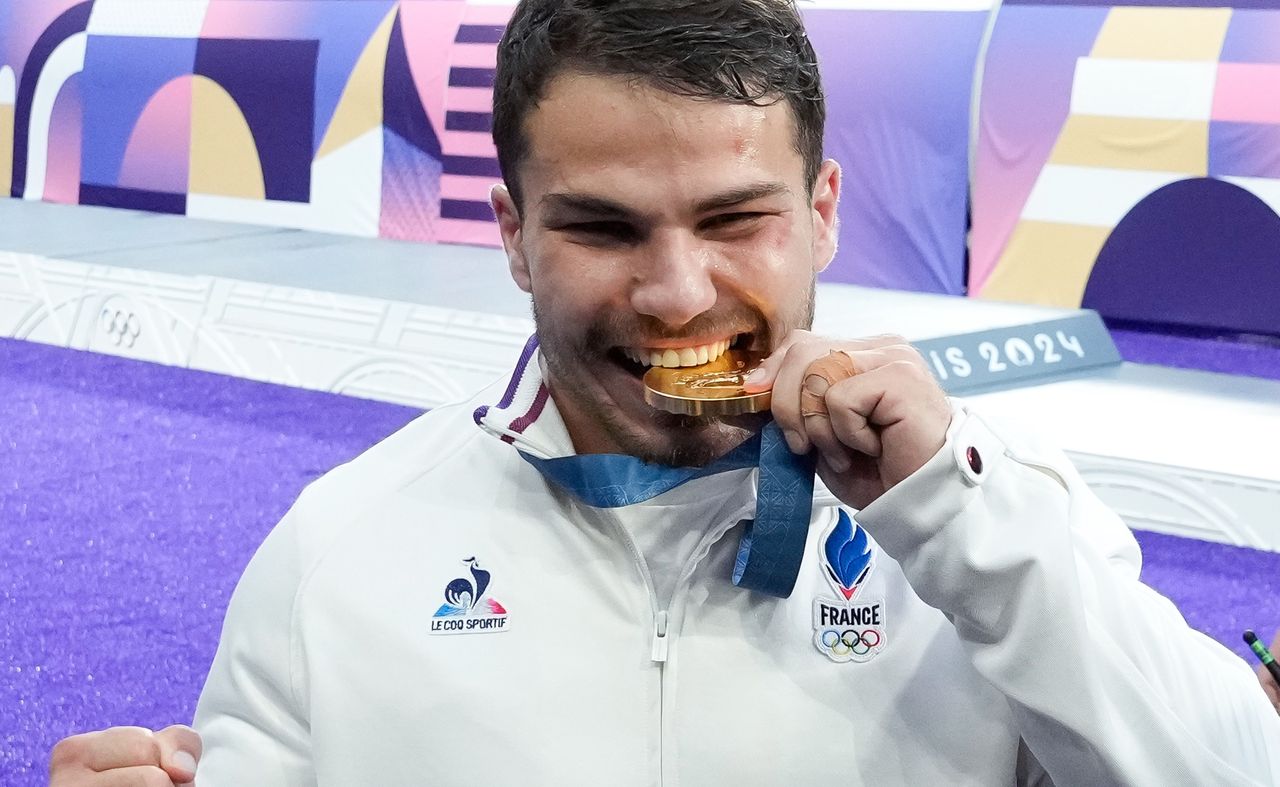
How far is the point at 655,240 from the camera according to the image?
1.52 m

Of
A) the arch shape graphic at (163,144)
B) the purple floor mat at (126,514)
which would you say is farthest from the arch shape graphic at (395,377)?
the arch shape graphic at (163,144)

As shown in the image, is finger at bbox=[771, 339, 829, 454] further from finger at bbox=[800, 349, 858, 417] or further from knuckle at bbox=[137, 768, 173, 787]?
knuckle at bbox=[137, 768, 173, 787]

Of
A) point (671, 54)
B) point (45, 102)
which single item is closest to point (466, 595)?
point (671, 54)

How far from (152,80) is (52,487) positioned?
4.66m

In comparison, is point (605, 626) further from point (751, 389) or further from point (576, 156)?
point (576, 156)

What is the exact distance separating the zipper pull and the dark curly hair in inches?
19.4

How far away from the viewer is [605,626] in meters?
1.55

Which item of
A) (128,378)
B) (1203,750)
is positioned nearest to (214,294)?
(128,378)

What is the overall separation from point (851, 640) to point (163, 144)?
8.49 m

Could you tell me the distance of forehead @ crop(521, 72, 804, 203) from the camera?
1501mm

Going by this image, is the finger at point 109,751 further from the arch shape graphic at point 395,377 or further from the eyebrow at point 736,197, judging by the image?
the arch shape graphic at point 395,377

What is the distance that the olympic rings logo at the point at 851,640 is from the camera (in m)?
1.53

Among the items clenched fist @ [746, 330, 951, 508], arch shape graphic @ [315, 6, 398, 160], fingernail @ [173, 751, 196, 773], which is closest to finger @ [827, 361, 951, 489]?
clenched fist @ [746, 330, 951, 508]

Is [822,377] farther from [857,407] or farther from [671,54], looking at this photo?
[671,54]
